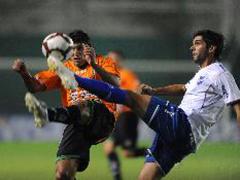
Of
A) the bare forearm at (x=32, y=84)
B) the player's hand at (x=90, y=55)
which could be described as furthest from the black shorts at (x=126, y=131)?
the player's hand at (x=90, y=55)

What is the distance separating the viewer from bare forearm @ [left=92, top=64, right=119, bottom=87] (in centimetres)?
770

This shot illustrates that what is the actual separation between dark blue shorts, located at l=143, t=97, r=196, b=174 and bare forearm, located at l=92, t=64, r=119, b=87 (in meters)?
0.56

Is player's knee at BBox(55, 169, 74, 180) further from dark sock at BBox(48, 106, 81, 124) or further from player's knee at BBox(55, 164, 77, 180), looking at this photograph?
dark sock at BBox(48, 106, 81, 124)

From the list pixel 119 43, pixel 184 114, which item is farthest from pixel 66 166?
pixel 119 43

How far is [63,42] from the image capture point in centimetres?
745

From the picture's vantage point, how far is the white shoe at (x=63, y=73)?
6.96 meters

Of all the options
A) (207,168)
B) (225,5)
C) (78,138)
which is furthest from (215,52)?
(225,5)

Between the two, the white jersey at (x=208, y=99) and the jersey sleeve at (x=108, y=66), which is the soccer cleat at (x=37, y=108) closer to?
the jersey sleeve at (x=108, y=66)

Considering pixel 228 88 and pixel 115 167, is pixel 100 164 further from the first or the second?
pixel 228 88

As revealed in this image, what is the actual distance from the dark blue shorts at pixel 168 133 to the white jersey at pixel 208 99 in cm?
9

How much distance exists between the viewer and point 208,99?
7527 millimetres

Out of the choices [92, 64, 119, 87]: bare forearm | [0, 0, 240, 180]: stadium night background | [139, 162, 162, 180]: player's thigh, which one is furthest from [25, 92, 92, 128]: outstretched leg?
[0, 0, 240, 180]: stadium night background

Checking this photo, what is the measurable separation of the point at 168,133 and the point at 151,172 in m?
0.37

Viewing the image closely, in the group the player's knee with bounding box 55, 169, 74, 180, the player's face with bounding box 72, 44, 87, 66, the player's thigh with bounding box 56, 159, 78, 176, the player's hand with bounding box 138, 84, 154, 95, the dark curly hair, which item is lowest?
the player's knee with bounding box 55, 169, 74, 180
